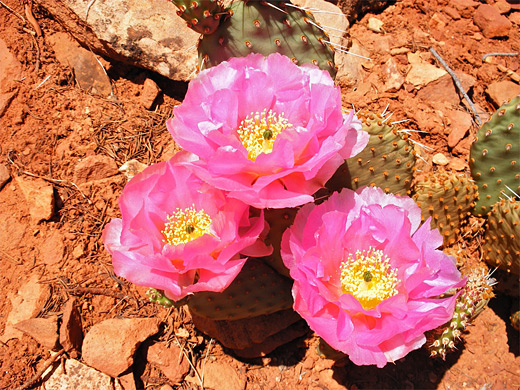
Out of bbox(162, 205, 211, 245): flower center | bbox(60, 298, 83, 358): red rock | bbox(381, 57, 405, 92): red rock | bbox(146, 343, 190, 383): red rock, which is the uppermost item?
bbox(162, 205, 211, 245): flower center

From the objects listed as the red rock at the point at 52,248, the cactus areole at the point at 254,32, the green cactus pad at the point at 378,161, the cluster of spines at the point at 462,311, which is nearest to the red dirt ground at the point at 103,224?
the red rock at the point at 52,248

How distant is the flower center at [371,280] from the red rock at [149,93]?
1.35 m

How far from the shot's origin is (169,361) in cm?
156

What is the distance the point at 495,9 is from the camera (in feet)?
8.41

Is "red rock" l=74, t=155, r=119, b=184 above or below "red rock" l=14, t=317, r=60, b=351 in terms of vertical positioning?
above

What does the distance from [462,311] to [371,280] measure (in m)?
0.51

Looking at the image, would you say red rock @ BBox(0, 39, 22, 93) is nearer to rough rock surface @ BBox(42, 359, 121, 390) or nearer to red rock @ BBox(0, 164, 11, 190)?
red rock @ BBox(0, 164, 11, 190)

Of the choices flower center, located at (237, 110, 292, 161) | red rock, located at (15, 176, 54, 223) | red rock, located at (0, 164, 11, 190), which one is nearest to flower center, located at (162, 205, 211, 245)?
flower center, located at (237, 110, 292, 161)

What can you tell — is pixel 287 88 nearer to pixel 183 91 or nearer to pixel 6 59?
pixel 183 91

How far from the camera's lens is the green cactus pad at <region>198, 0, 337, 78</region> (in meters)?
1.19

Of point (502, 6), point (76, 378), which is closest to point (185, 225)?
point (76, 378)

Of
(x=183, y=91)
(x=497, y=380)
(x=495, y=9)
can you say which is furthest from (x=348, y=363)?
(x=495, y=9)

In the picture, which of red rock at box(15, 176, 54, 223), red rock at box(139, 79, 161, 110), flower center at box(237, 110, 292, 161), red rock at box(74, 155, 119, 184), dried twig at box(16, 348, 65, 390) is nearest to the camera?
flower center at box(237, 110, 292, 161)

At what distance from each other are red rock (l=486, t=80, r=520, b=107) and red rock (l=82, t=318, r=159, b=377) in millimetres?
1954
